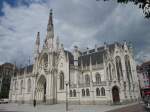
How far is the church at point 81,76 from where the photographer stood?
1432 inches

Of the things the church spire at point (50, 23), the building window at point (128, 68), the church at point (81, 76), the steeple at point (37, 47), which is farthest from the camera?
the steeple at point (37, 47)

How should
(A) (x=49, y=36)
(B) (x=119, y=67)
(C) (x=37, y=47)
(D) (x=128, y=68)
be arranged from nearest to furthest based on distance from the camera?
(B) (x=119, y=67)
(D) (x=128, y=68)
(A) (x=49, y=36)
(C) (x=37, y=47)

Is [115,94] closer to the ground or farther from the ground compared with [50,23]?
closer to the ground

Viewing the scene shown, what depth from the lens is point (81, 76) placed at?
47750 millimetres

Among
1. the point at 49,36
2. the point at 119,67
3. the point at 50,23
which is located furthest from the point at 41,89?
the point at 119,67

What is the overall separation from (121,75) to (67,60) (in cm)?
1733

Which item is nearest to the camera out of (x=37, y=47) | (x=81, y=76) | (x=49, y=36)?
(x=81, y=76)

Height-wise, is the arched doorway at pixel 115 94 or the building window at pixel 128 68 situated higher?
the building window at pixel 128 68

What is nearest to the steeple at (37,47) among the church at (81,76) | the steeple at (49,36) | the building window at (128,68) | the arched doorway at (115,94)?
the church at (81,76)

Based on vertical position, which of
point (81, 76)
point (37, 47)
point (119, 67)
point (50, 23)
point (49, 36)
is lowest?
point (81, 76)

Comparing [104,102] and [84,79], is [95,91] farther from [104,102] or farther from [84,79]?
[84,79]

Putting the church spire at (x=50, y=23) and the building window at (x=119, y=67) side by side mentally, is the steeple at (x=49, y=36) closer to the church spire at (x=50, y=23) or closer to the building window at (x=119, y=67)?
the church spire at (x=50, y=23)

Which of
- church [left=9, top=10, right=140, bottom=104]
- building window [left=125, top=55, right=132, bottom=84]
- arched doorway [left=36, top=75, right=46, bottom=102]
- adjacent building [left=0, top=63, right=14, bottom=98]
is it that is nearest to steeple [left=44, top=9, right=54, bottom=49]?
church [left=9, top=10, right=140, bottom=104]

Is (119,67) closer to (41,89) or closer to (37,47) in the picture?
(41,89)
